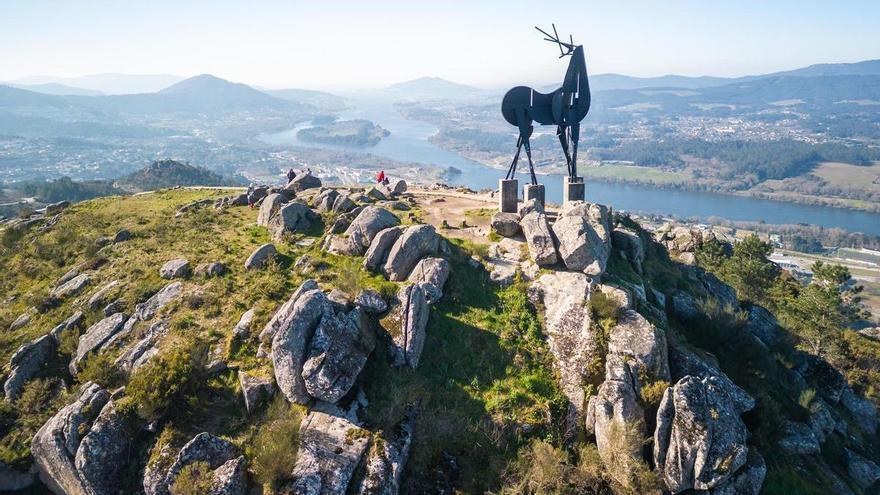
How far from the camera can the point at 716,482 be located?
1555 cm

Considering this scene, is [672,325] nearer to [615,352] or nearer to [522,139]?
[615,352]

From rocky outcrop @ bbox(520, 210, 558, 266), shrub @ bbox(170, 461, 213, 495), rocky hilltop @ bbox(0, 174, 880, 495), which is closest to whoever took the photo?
shrub @ bbox(170, 461, 213, 495)

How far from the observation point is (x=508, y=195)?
33.3 m

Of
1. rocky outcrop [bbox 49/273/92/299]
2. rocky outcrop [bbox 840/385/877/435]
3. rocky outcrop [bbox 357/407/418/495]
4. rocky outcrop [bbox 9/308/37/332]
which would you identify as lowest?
rocky outcrop [bbox 840/385/877/435]

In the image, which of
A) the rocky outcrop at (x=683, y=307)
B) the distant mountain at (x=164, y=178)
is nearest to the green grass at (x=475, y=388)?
the rocky outcrop at (x=683, y=307)

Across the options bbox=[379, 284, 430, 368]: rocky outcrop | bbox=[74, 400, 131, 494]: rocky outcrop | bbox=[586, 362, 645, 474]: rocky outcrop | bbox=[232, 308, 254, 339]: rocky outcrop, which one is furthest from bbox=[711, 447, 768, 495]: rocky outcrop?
bbox=[74, 400, 131, 494]: rocky outcrop

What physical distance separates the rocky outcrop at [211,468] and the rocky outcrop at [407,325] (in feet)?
22.8

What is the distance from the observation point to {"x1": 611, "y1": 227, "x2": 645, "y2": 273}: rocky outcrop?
27.8 metres

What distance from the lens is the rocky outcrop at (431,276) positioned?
893 inches

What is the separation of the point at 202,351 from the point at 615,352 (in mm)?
17546

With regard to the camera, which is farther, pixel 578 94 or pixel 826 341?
pixel 826 341

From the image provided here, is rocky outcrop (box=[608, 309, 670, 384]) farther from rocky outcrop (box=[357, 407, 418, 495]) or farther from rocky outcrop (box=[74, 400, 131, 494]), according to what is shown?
rocky outcrop (box=[74, 400, 131, 494])

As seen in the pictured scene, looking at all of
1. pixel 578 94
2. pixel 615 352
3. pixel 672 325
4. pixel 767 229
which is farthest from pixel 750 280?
pixel 767 229

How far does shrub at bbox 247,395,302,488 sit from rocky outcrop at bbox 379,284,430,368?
4685 mm
